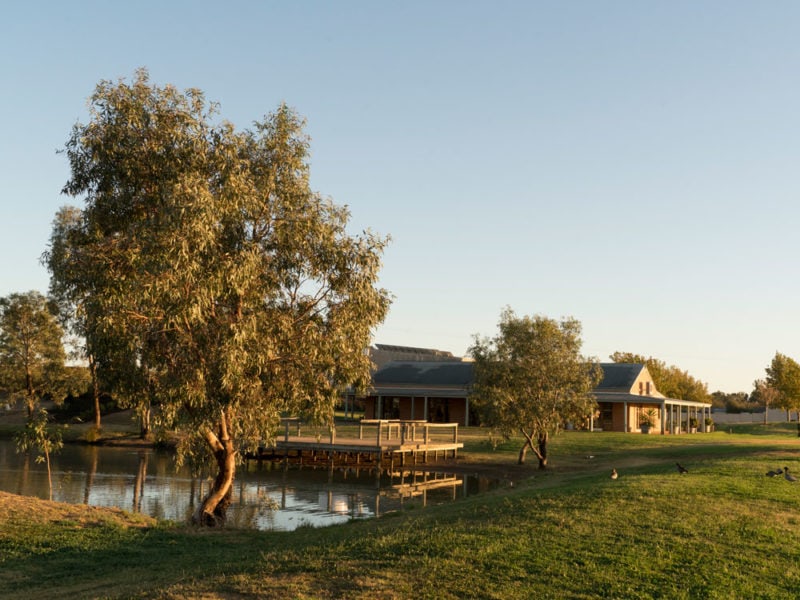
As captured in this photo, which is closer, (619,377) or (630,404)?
(630,404)

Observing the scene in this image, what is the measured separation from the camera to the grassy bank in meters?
9.77

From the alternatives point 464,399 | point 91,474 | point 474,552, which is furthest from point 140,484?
point 464,399

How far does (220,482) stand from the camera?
799 inches

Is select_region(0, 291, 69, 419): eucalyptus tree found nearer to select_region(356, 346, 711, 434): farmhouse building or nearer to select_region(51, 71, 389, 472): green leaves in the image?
select_region(356, 346, 711, 434): farmhouse building

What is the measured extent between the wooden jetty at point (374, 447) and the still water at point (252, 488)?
114cm

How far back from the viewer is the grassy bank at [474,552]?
9.77m

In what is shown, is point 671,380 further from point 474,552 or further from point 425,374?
point 474,552

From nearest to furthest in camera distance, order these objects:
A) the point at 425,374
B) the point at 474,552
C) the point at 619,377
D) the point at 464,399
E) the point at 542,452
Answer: the point at 474,552
the point at 542,452
the point at 619,377
the point at 464,399
the point at 425,374

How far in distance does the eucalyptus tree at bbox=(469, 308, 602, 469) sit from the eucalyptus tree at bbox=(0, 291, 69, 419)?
104 feet

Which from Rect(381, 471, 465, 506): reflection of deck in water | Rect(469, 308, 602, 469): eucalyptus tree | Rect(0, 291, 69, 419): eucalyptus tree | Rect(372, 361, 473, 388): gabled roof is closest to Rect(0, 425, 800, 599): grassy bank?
Rect(381, 471, 465, 506): reflection of deck in water

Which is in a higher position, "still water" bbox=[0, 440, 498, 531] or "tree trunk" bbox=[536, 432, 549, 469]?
"tree trunk" bbox=[536, 432, 549, 469]

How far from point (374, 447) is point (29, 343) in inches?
1115

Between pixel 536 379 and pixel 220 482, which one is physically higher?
pixel 536 379

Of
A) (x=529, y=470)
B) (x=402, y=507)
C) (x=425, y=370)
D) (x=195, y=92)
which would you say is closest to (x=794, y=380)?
(x=425, y=370)
